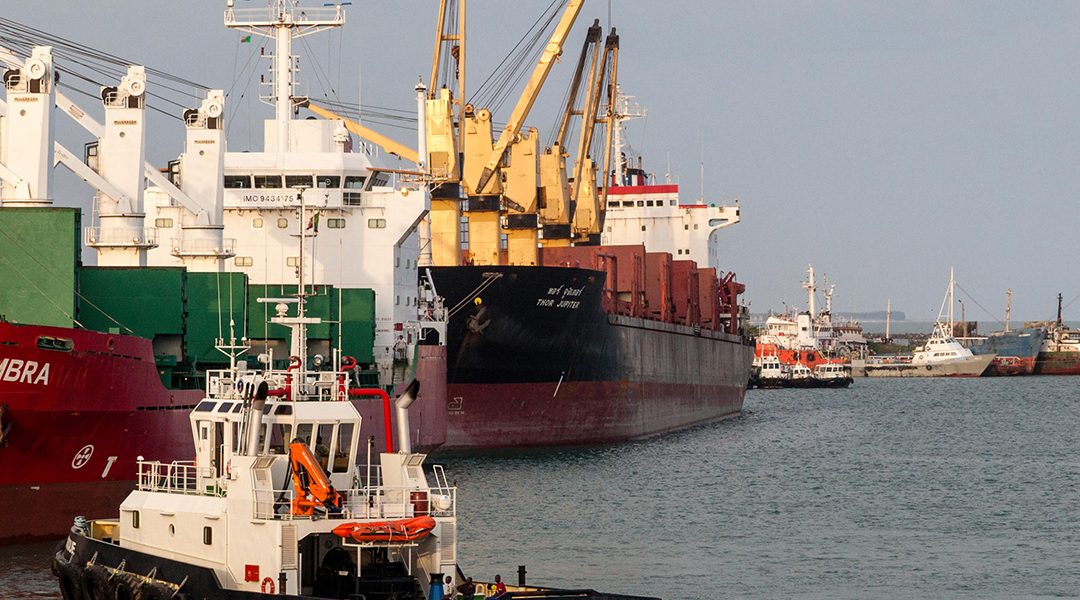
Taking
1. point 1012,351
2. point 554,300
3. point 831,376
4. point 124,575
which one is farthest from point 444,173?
point 1012,351

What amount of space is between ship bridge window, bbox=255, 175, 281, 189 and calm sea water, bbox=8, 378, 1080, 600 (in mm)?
8399

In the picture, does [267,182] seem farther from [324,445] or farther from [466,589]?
[466,589]

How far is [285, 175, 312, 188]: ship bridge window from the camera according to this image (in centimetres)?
4019

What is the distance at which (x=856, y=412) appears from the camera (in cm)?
7431

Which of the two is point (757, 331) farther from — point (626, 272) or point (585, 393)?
point (585, 393)

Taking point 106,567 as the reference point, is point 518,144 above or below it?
above

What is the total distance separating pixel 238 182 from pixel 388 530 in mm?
24515

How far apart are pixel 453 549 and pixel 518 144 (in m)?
39.9

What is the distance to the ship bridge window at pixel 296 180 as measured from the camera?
4019 centimetres

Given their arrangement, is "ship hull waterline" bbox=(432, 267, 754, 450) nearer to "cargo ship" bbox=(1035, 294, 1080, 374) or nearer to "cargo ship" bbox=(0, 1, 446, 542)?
"cargo ship" bbox=(0, 1, 446, 542)

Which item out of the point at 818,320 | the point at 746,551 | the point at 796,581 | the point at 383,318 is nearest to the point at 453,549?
the point at 796,581

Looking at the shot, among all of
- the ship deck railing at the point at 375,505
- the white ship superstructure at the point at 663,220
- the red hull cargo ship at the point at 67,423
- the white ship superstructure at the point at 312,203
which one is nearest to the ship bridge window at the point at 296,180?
the white ship superstructure at the point at 312,203

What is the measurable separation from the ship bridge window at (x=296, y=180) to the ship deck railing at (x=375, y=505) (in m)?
22.8

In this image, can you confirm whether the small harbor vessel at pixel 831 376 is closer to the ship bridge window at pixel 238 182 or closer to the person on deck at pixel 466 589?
the ship bridge window at pixel 238 182
